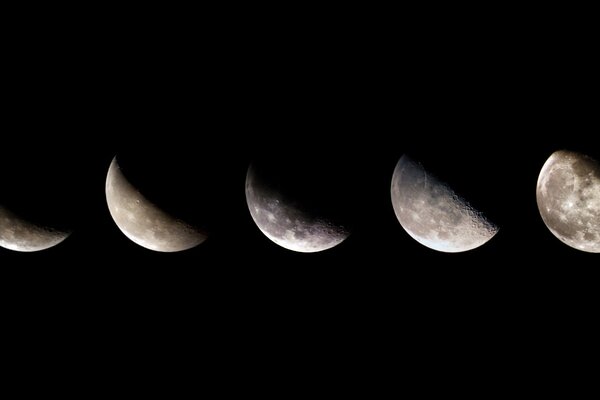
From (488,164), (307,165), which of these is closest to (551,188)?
(488,164)

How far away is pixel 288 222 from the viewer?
6.43 metres

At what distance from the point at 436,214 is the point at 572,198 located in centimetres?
142

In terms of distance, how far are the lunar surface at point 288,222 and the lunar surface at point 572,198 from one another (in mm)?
2337

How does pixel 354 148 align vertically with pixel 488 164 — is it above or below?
above

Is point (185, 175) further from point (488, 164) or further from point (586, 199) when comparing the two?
point (586, 199)

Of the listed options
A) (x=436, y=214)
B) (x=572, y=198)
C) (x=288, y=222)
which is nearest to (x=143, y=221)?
(x=288, y=222)

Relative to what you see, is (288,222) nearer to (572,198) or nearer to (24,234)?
(572,198)

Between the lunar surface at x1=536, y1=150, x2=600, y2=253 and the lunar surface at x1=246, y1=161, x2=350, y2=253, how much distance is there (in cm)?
234

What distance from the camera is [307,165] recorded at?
6309mm

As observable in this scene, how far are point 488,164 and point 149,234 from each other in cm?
423

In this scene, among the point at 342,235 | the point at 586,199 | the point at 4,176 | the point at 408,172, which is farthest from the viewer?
the point at 4,176

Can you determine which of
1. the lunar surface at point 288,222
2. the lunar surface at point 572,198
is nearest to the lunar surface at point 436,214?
the lunar surface at point 572,198

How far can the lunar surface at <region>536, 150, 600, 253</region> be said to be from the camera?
219 inches

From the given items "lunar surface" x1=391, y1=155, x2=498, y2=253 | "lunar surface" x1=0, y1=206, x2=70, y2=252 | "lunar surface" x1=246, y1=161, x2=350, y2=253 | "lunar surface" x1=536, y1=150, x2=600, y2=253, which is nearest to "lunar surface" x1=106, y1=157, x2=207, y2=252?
"lunar surface" x1=246, y1=161, x2=350, y2=253
